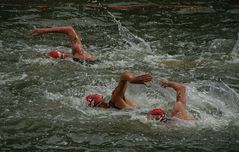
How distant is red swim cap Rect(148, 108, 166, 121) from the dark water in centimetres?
11

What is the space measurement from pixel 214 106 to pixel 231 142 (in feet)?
5.08

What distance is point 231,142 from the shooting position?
8578 mm

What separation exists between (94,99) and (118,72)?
2173 mm

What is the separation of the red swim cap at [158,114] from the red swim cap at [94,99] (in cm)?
107

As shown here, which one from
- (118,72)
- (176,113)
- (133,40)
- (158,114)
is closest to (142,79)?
(158,114)

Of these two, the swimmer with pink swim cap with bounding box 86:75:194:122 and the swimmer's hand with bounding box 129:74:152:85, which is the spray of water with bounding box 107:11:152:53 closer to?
the swimmer with pink swim cap with bounding box 86:75:194:122

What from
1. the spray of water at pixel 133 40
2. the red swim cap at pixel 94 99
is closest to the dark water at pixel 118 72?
the spray of water at pixel 133 40

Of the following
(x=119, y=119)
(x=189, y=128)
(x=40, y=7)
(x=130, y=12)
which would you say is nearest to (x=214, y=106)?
(x=189, y=128)

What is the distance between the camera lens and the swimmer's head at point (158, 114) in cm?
903

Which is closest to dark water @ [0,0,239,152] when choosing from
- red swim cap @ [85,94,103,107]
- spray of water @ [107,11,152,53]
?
spray of water @ [107,11,152,53]

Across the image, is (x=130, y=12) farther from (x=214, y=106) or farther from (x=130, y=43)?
(x=214, y=106)

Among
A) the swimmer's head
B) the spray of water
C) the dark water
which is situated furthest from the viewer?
the spray of water

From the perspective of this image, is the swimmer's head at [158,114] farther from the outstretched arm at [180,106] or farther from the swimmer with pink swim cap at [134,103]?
the outstretched arm at [180,106]

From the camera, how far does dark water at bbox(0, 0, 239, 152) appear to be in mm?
8688
